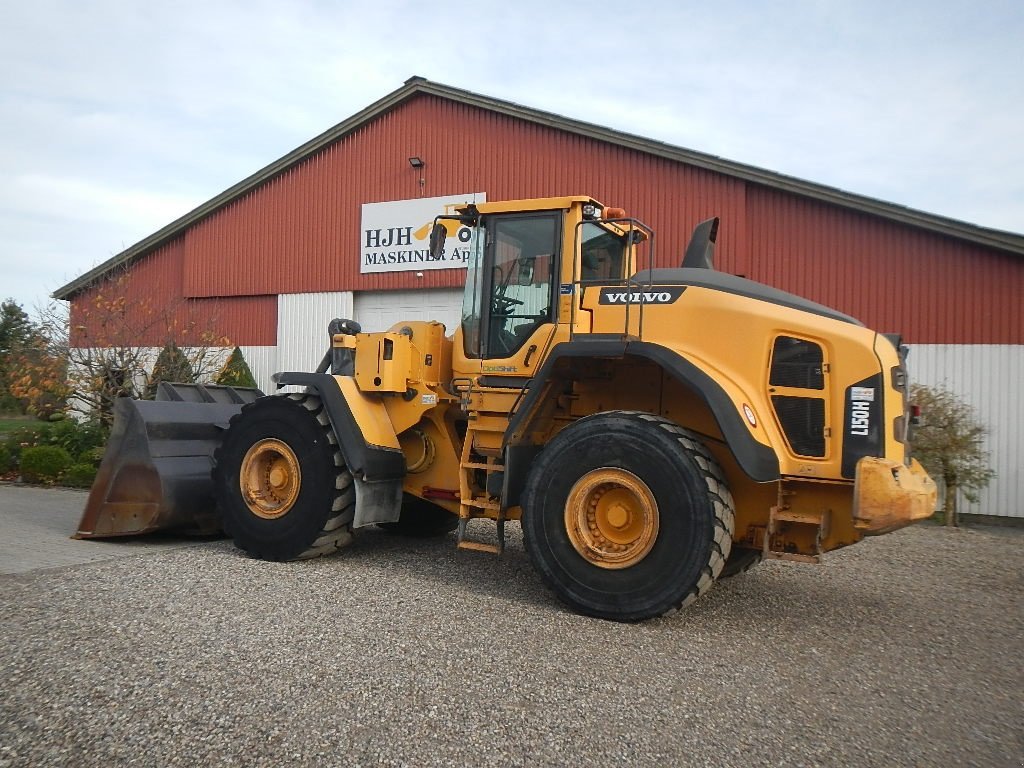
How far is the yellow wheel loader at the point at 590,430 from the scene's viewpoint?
A: 5.14 metres

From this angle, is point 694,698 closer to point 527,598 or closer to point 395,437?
point 527,598

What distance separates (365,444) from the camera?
266 inches

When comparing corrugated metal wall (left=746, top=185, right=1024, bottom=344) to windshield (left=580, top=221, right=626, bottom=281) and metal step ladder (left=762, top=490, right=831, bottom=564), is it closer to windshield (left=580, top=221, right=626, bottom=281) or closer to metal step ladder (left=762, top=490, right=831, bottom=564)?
windshield (left=580, top=221, right=626, bottom=281)

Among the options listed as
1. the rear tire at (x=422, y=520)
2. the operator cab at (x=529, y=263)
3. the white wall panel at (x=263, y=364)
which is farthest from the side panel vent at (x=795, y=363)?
the white wall panel at (x=263, y=364)

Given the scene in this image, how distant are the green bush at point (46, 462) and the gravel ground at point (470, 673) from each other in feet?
25.0

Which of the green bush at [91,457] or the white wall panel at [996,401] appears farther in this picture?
the green bush at [91,457]

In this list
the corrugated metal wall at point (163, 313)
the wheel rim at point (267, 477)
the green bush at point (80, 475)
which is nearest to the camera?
the wheel rim at point (267, 477)

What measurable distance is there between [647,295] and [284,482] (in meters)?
3.53

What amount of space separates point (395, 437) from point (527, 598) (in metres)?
1.98

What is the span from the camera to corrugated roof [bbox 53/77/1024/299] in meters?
11.6

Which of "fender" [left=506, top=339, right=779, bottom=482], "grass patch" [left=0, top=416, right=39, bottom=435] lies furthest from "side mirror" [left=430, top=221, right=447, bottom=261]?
"grass patch" [left=0, top=416, right=39, bottom=435]

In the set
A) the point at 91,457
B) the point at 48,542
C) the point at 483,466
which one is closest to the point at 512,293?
the point at 483,466

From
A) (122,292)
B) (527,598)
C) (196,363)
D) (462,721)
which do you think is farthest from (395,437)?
(122,292)

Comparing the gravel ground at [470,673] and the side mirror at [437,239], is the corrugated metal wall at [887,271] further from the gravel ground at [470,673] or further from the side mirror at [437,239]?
the side mirror at [437,239]
